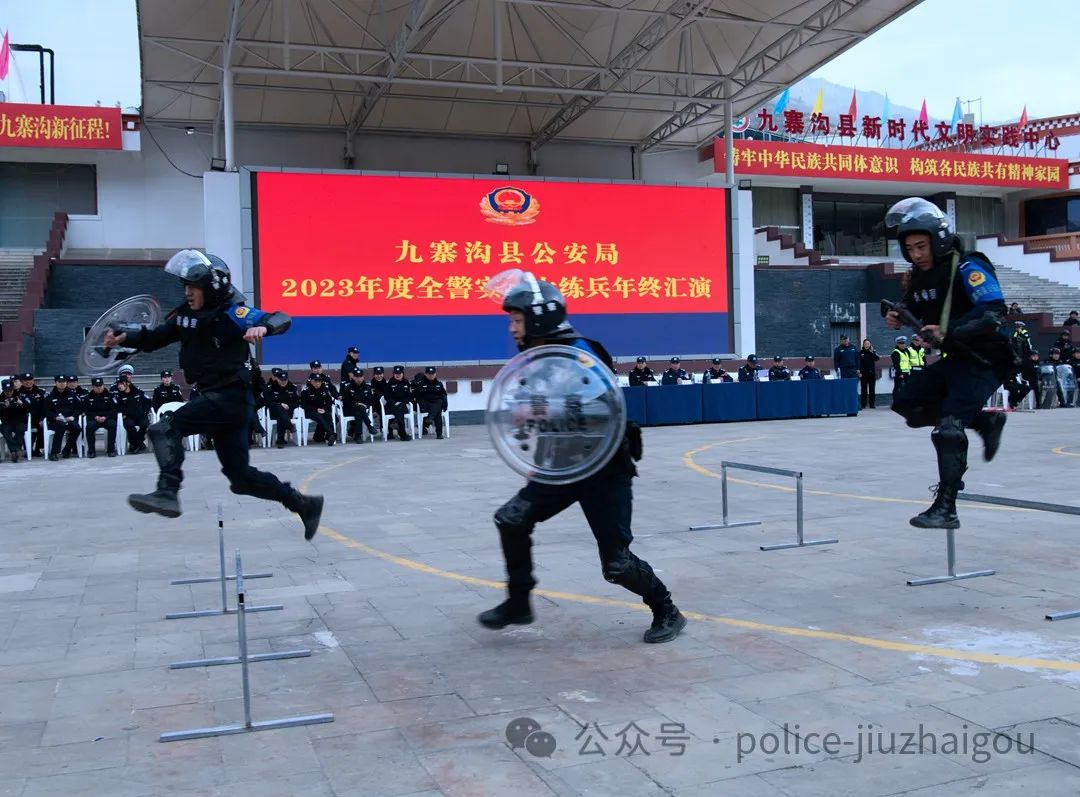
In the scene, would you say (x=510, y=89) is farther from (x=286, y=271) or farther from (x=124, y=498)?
(x=124, y=498)

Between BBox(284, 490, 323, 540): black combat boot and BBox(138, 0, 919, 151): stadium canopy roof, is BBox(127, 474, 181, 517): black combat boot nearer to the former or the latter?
BBox(284, 490, 323, 540): black combat boot

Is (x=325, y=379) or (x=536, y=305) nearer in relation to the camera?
(x=536, y=305)

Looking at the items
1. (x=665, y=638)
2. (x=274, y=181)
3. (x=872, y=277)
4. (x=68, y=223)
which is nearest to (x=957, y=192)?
(x=872, y=277)

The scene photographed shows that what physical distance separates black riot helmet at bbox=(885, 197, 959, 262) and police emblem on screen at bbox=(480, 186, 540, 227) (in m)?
17.6

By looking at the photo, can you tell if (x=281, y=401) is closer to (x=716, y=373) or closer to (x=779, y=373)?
(x=716, y=373)

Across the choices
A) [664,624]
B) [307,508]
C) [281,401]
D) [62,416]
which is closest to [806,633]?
[664,624]

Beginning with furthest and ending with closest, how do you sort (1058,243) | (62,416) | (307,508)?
(1058,243), (62,416), (307,508)

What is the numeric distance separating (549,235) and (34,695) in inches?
778

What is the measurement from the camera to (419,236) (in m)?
22.7

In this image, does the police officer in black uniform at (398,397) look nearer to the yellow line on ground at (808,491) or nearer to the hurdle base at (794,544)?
the yellow line on ground at (808,491)

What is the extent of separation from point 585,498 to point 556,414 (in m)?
0.48

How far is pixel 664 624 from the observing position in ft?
17.8

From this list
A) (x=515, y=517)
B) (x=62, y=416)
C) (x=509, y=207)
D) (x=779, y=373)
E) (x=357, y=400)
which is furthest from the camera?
(x=779, y=373)

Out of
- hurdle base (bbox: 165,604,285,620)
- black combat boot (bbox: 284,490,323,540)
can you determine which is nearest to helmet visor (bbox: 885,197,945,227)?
black combat boot (bbox: 284,490,323,540)
